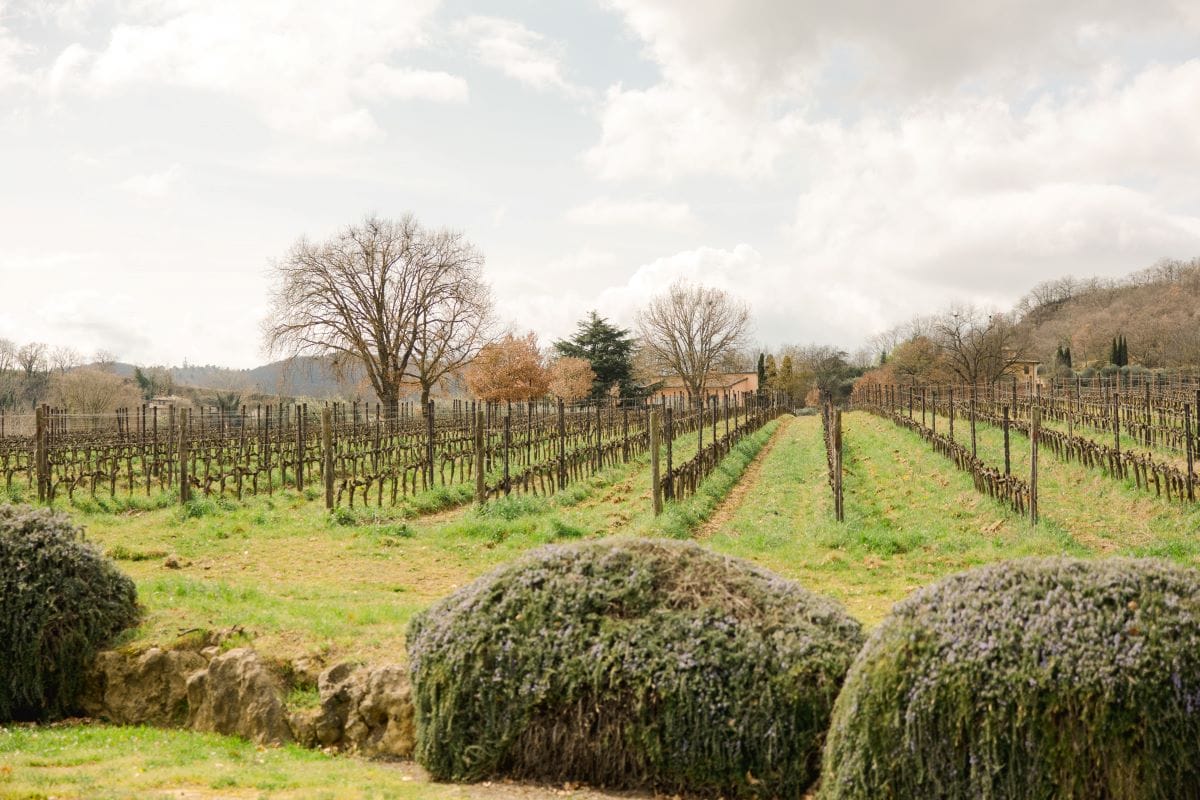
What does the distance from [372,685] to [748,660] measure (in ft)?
8.31

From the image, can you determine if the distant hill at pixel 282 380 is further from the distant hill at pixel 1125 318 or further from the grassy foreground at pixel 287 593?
the distant hill at pixel 1125 318

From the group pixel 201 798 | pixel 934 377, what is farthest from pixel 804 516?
pixel 934 377

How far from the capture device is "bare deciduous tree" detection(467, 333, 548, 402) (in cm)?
5581

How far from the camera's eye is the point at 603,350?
64500 mm

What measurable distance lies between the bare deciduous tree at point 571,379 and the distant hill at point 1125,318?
4233 cm

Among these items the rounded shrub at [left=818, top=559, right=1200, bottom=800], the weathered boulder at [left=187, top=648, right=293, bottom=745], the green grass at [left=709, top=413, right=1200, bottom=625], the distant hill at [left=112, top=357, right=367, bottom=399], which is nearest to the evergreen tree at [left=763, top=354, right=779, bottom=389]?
the distant hill at [left=112, top=357, right=367, bottom=399]

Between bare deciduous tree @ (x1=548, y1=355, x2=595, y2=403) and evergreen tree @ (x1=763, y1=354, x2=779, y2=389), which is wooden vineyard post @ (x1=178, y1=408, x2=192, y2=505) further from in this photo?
evergreen tree @ (x1=763, y1=354, x2=779, y2=389)

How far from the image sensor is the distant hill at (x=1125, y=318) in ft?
240

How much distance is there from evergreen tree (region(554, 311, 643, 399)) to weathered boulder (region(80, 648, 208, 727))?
188 feet

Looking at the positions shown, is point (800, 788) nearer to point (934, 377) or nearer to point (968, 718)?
point (968, 718)

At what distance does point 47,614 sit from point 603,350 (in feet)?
192

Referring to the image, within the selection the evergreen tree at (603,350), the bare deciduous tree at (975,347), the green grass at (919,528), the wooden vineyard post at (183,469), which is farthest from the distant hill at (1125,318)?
the wooden vineyard post at (183,469)

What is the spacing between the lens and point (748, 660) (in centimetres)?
437

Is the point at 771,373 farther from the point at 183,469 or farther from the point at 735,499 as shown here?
the point at 183,469
